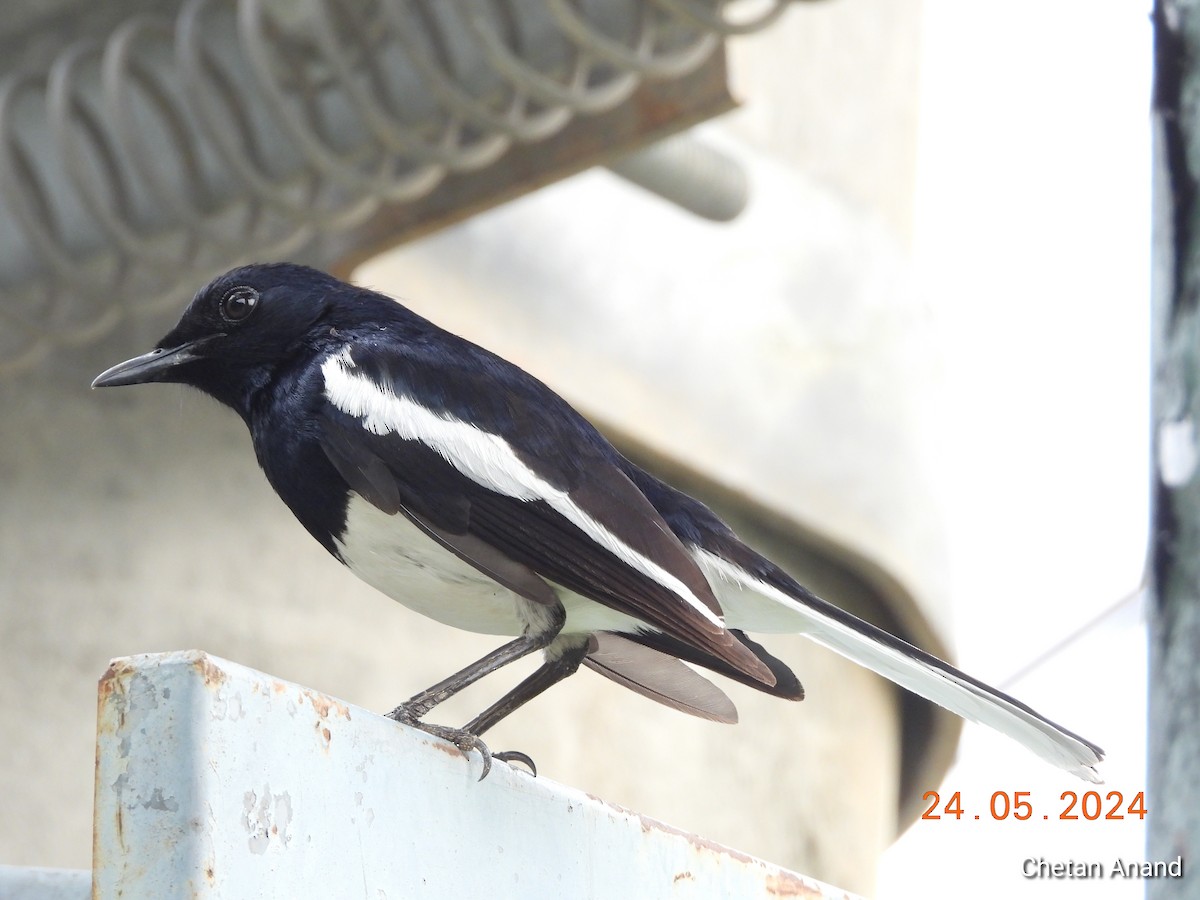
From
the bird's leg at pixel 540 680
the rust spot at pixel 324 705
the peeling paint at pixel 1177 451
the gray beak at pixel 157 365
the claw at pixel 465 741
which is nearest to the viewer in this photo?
the peeling paint at pixel 1177 451

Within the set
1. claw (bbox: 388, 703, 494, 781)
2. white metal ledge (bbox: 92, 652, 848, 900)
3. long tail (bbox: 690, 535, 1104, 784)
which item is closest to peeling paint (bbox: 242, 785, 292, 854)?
white metal ledge (bbox: 92, 652, 848, 900)

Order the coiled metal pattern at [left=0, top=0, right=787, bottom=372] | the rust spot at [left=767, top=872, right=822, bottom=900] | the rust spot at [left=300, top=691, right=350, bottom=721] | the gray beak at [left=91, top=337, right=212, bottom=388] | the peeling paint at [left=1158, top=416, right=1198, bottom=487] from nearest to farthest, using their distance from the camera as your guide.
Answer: the peeling paint at [left=1158, top=416, right=1198, bottom=487], the rust spot at [left=300, top=691, right=350, bottom=721], the rust spot at [left=767, top=872, right=822, bottom=900], the gray beak at [left=91, top=337, right=212, bottom=388], the coiled metal pattern at [left=0, top=0, right=787, bottom=372]

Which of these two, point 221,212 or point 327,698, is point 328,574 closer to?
point 221,212

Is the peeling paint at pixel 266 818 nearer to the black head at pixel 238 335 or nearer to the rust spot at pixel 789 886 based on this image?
the rust spot at pixel 789 886

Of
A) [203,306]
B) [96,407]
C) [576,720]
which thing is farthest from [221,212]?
[576,720]

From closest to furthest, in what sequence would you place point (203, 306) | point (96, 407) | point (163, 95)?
point (203, 306) → point (163, 95) → point (96, 407)

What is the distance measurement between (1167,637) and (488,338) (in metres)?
4.42

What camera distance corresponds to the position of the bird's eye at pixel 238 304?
2.54 meters

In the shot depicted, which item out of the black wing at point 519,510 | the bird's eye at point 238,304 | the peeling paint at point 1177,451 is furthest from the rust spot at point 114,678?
the bird's eye at point 238,304

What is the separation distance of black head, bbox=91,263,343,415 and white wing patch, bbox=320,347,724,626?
0.22 metres

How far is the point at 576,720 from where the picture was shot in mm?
6074

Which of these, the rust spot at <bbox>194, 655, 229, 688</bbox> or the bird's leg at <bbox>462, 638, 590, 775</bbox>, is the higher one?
the rust spot at <bbox>194, 655, 229, 688</bbox>

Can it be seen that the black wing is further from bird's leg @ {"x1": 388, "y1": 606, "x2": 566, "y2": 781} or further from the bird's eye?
the bird's eye

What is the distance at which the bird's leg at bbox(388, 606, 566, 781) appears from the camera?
6.79 feet
